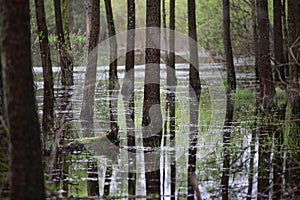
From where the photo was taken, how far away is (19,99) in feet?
17.3

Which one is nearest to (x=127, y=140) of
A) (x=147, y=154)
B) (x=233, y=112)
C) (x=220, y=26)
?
(x=147, y=154)

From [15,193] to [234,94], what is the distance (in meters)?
17.8

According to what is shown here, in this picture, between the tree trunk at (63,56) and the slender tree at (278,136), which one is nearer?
the slender tree at (278,136)

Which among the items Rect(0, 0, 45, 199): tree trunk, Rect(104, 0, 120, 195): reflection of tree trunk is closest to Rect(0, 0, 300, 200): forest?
Rect(0, 0, 45, 199): tree trunk

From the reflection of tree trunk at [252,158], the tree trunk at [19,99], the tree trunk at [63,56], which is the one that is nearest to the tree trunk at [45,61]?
the tree trunk at [63,56]

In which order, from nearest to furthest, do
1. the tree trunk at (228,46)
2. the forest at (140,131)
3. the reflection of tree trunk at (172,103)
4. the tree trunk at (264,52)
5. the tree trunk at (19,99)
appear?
the tree trunk at (19,99)
the forest at (140,131)
the reflection of tree trunk at (172,103)
the tree trunk at (264,52)
the tree trunk at (228,46)

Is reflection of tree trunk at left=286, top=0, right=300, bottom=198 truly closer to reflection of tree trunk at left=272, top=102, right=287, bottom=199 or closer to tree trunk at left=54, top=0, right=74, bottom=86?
reflection of tree trunk at left=272, top=102, right=287, bottom=199

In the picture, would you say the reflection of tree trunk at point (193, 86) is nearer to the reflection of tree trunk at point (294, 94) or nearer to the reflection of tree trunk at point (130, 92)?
the reflection of tree trunk at point (130, 92)

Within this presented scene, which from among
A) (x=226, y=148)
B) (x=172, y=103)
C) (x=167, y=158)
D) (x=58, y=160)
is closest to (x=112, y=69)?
(x=172, y=103)

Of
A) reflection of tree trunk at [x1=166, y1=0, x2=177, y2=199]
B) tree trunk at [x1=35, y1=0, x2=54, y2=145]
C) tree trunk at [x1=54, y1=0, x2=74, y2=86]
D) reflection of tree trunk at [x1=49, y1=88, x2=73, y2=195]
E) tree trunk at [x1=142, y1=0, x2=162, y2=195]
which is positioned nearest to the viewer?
reflection of tree trunk at [x1=49, y1=88, x2=73, y2=195]

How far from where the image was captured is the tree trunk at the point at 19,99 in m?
5.24

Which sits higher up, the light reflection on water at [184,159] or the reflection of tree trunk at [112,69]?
the reflection of tree trunk at [112,69]

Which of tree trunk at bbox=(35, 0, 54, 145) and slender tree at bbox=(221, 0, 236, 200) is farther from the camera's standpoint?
tree trunk at bbox=(35, 0, 54, 145)

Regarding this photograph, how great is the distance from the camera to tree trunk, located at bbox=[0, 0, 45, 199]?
524 cm
